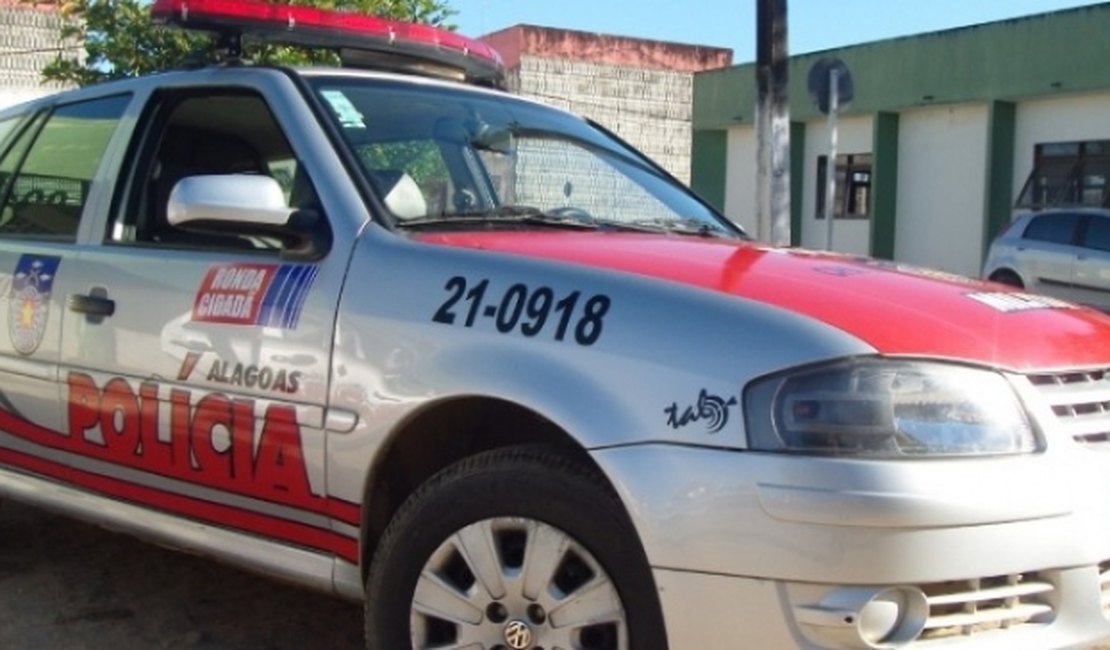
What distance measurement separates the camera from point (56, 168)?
4.41 m

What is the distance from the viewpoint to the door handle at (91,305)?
12.2ft

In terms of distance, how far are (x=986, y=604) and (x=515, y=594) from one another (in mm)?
958

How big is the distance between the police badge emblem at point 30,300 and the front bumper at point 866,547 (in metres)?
2.23

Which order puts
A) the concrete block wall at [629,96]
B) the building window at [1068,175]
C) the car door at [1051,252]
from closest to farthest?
the car door at [1051,252]
the building window at [1068,175]
the concrete block wall at [629,96]

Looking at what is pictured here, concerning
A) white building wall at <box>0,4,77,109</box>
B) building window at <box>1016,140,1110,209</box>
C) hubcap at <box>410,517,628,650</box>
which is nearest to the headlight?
hubcap at <box>410,517,628,650</box>

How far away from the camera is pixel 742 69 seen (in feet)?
78.8

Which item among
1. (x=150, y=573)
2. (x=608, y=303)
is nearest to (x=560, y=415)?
(x=608, y=303)

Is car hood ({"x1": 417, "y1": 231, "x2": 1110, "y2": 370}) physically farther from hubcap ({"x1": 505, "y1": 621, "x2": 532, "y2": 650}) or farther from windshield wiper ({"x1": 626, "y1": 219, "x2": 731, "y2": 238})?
hubcap ({"x1": 505, "y1": 621, "x2": 532, "y2": 650})

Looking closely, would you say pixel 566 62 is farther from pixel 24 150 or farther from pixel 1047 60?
pixel 24 150

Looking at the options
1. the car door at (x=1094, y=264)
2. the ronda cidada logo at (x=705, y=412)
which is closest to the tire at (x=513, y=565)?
the ronda cidada logo at (x=705, y=412)

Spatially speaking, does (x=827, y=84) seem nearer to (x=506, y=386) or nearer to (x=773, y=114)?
(x=773, y=114)

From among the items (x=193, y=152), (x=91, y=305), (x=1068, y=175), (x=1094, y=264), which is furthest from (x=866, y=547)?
(x=1068, y=175)

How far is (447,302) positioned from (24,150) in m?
2.41

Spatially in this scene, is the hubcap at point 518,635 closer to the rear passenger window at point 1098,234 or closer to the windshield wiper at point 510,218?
the windshield wiper at point 510,218
